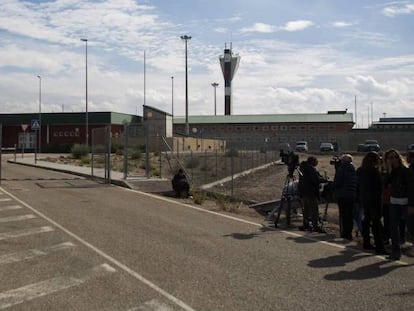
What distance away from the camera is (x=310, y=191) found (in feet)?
41.1

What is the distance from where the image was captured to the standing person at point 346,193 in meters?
11.5

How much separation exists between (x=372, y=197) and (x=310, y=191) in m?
2.45

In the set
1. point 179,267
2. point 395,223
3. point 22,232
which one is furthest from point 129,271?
point 395,223

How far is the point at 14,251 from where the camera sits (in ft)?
31.3

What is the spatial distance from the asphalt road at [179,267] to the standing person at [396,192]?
1.18ft

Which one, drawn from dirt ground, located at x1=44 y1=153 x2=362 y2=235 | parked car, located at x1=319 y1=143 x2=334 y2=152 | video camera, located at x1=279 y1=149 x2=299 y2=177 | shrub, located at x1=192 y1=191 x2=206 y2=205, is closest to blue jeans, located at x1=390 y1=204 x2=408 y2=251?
dirt ground, located at x1=44 y1=153 x2=362 y2=235

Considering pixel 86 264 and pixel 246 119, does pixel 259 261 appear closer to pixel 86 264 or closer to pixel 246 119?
pixel 86 264

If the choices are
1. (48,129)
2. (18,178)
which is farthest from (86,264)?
(48,129)

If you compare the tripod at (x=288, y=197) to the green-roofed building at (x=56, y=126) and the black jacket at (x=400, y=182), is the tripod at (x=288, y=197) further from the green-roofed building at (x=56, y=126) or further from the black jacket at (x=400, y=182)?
the green-roofed building at (x=56, y=126)

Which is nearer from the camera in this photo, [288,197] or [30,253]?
[30,253]

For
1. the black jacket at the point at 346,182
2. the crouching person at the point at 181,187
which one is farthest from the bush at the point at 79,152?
the black jacket at the point at 346,182

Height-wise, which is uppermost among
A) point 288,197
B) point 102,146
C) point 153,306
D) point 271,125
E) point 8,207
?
point 271,125

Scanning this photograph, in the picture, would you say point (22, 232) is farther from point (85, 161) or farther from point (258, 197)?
point (85, 161)

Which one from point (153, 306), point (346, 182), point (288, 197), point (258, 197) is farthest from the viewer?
point (258, 197)
